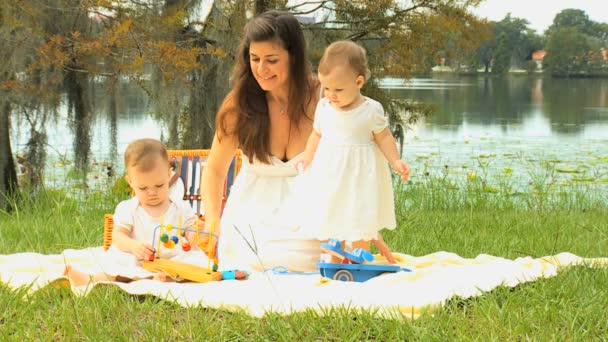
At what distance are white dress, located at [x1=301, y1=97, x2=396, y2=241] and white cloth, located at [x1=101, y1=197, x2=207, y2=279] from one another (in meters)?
0.62

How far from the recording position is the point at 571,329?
2.51 metres

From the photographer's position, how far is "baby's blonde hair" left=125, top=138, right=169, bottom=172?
331 centimetres

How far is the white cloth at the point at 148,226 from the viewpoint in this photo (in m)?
3.40

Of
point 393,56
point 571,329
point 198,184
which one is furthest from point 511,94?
point 571,329

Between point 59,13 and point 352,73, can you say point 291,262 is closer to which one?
point 352,73

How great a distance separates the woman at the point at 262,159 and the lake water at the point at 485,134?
138 inches

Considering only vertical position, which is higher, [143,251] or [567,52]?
[567,52]

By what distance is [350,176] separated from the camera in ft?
10.6

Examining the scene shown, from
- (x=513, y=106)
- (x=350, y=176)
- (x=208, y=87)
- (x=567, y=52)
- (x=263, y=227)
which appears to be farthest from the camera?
(x=513, y=106)

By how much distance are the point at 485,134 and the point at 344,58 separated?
11.1 m

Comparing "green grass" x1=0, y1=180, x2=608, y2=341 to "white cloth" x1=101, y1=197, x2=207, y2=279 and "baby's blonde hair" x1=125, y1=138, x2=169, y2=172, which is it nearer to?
"white cloth" x1=101, y1=197, x2=207, y2=279

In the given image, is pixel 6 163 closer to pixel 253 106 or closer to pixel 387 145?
pixel 253 106

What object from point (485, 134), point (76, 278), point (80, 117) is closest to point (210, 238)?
point (76, 278)

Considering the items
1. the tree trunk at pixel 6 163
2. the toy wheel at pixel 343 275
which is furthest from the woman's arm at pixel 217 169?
the tree trunk at pixel 6 163
